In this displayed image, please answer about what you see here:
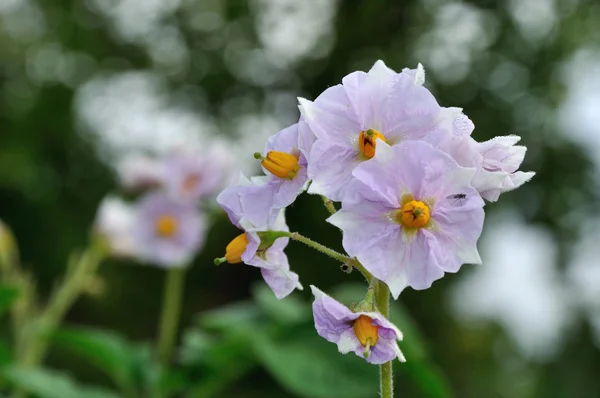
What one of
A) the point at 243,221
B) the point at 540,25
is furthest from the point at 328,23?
the point at 243,221

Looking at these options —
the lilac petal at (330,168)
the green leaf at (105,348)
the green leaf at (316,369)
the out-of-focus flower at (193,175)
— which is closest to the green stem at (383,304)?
the lilac petal at (330,168)

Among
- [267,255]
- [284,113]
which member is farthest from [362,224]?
[284,113]

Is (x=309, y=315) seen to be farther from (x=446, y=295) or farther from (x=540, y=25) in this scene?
(x=540, y=25)

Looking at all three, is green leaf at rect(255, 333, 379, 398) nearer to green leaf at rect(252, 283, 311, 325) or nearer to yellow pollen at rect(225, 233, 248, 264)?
green leaf at rect(252, 283, 311, 325)

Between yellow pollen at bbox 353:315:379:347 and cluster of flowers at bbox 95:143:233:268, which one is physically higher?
yellow pollen at bbox 353:315:379:347

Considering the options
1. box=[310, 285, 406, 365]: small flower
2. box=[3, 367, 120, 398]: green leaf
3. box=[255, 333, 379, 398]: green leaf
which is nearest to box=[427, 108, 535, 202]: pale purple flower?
box=[310, 285, 406, 365]: small flower

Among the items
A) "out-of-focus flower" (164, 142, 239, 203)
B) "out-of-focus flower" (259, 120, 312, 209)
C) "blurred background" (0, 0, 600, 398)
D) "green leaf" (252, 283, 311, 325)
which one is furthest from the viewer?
"blurred background" (0, 0, 600, 398)

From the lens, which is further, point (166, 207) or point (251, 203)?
point (166, 207)

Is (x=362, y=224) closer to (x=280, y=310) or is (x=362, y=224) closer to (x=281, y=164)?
(x=281, y=164)
